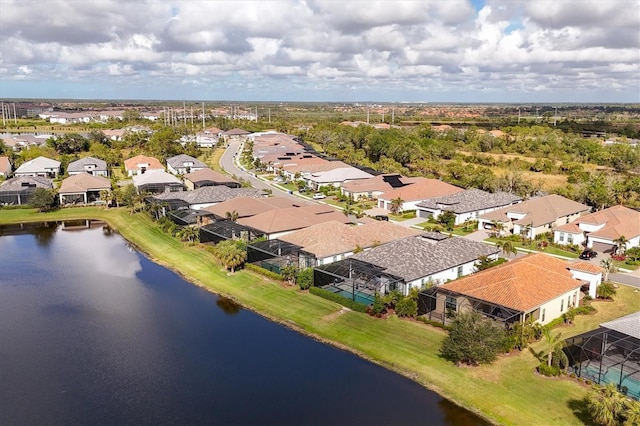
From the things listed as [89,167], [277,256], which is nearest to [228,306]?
[277,256]

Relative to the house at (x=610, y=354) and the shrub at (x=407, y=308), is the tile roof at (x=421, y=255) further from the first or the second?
the house at (x=610, y=354)

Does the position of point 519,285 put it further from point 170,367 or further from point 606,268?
point 170,367

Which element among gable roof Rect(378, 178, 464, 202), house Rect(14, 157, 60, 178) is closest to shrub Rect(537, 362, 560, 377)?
gable roof Rect(378, 178, 464, 202)

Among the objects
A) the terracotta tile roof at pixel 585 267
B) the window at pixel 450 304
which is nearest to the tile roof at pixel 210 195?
the window at pixel 450 304

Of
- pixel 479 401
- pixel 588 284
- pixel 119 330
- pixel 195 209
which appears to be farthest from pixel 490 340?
pixel 195 209

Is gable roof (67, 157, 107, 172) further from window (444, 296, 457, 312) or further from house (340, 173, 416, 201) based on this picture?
window (444, 296, 457, 312)

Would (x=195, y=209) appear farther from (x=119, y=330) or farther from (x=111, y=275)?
(x=119, y=330)
